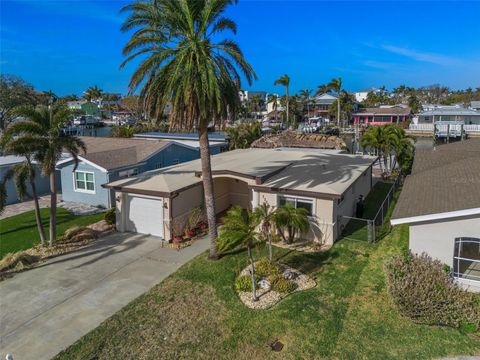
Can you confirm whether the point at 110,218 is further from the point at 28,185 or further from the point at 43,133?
the point at 28,185

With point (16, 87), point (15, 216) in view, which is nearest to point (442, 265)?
point (15, 216)

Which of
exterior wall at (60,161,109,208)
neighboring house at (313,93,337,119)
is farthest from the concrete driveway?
neighboring house at (313,93,337,119)

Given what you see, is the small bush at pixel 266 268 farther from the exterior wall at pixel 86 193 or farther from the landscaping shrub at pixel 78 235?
the exterior wall at pixel 86 193

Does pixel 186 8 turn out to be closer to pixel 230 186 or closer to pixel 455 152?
pixel 230 186

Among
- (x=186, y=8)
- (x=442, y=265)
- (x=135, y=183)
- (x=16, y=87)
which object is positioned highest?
(x=16, y=87)

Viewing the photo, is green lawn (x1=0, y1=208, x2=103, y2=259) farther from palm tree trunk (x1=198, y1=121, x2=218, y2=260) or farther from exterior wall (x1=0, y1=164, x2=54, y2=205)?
palm tree trunk (x1=198, y1=121, x2=218, y2=260)
